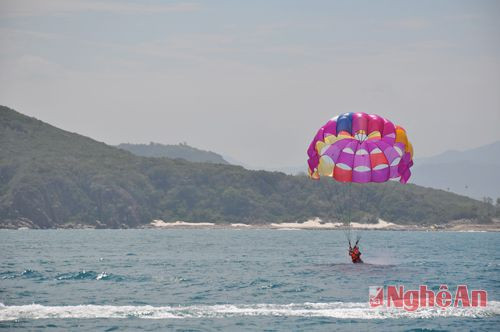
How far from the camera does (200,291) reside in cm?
5050

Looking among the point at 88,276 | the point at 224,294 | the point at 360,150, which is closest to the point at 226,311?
the point at 224,294

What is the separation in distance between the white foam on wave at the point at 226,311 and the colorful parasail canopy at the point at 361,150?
548 inches

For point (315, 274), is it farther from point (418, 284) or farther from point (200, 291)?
point (200, 291)

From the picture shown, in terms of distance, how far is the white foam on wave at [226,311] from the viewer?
41.1 meters

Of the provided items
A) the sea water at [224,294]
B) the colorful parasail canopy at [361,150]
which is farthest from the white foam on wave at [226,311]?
the colorful parasail canopy at [361,150]

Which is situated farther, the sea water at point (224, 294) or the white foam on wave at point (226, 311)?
the white foam on wave at point (226, 311)

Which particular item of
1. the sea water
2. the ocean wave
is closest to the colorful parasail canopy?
the sea water

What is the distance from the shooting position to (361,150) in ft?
186

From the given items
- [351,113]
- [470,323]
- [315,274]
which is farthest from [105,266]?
[470,323]

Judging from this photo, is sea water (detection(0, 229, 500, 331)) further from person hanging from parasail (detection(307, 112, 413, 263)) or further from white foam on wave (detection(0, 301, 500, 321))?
person hanging from parasail (detection(307, 112, 413, 263))

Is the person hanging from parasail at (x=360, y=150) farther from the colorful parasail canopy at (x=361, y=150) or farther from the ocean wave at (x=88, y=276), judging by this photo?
the ocean wave at (x=88, y=276)

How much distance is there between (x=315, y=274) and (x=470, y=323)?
73.8 ft

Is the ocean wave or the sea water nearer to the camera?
the sea water

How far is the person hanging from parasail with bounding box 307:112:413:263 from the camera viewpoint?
55.7m
